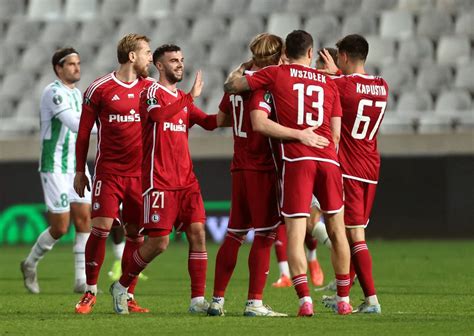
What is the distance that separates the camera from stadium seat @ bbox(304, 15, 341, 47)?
2195 centimetres

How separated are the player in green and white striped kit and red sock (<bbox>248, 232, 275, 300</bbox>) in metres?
3.29

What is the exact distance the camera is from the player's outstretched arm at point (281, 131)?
8.11 m

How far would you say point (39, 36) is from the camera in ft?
77.4

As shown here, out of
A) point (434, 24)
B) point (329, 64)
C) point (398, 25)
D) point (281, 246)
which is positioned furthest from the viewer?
point (398, 25)

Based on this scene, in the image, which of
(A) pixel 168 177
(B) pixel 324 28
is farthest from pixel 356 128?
(B) pixel 324 28

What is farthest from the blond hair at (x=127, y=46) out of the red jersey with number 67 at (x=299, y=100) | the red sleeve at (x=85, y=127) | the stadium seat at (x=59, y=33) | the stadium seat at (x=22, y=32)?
the stadium seat at (x=22, y=32)

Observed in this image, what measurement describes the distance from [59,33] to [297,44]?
1571cm

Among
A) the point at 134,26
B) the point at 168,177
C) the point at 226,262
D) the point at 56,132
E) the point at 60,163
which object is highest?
the point at 134,26

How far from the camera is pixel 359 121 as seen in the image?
8.89 meters

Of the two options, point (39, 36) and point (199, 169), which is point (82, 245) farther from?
point (39, 36)

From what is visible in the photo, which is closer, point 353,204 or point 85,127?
point 353,204

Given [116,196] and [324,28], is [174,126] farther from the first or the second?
[324,28]

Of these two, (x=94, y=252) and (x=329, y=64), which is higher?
(x=329, y=64)

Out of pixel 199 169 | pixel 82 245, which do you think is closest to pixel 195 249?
pixel 82 245
